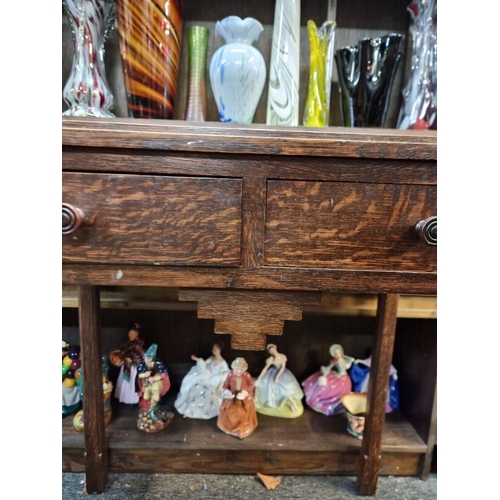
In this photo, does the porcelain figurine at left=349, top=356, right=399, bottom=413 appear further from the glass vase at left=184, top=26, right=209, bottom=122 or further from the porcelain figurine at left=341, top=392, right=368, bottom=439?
the glass vase at left=184, top=26, right=209, bottom=122

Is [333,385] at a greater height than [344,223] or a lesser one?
lesser

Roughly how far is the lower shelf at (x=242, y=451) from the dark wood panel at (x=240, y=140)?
0.59m

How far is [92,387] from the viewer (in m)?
0.66

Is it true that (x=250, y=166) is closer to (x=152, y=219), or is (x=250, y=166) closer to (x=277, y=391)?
(x=152, y=219)

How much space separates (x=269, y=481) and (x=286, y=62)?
82 centimetres

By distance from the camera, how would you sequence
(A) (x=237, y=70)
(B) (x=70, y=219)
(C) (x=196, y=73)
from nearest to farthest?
(B) (x=70, y=219), (A) (x=237, y=70), (C) (x=196, y=73)

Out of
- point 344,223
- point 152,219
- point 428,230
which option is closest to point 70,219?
point 152,219

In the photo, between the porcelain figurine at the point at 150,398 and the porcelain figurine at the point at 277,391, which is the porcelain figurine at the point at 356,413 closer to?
the porcelain figurine at the point at 277,391

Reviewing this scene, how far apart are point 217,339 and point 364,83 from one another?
0.65 metres

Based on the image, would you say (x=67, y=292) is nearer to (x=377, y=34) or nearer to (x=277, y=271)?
(x=277, y=271)

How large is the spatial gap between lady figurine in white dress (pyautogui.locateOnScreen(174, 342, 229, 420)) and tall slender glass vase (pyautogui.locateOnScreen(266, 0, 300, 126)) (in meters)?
0.52

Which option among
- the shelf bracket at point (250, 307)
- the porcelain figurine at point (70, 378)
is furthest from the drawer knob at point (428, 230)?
the porcelain figurine at point (70, 378)

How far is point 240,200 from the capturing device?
471mm

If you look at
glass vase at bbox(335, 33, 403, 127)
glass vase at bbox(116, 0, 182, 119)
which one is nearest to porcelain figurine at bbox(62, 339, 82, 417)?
glass vase at bbox(116, 0, 182, 119)
